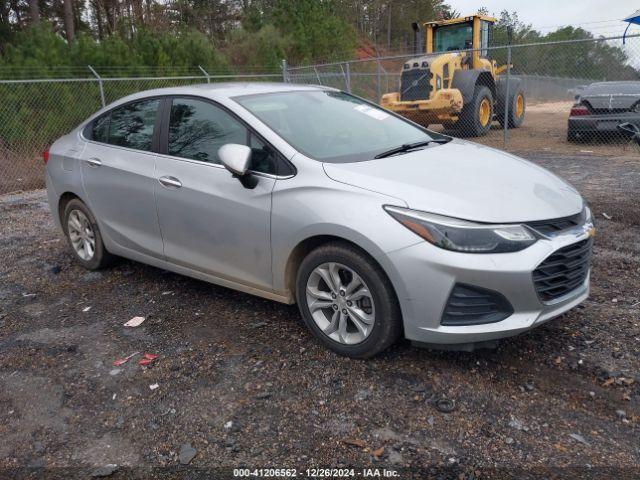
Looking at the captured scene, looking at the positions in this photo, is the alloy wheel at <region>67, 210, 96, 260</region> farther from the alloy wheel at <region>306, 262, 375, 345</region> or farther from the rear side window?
the alloy wheel at <region>306, 262, 375, 345</region>

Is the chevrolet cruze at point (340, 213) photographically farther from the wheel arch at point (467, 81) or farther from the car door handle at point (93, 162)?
the wheel arch at point (467, 81)

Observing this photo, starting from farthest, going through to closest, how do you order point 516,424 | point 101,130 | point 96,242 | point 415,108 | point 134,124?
point 415,108 < point 96,242 < point 101,130 < point 134,124 < point 516,424

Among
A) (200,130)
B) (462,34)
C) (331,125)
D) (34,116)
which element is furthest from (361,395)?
(462,34)

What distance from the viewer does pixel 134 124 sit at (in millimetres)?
4535

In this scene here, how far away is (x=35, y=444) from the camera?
279cm

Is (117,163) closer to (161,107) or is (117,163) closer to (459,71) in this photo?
(161,107)

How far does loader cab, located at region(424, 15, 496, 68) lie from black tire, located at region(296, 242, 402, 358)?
1200cm

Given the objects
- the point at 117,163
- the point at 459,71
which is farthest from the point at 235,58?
the point at 117,163

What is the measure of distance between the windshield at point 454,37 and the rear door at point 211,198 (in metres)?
11.6

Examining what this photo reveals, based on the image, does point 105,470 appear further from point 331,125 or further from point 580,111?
point 580,111

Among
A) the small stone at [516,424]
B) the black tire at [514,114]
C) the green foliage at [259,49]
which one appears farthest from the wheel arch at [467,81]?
the small stone at [516,424]

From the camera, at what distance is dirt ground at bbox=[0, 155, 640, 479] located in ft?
8.46

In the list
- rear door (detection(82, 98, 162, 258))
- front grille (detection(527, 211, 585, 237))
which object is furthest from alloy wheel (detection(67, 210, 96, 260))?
front grille (detection(527, 211, 585, 237))

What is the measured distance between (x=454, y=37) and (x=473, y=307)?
507 inches
